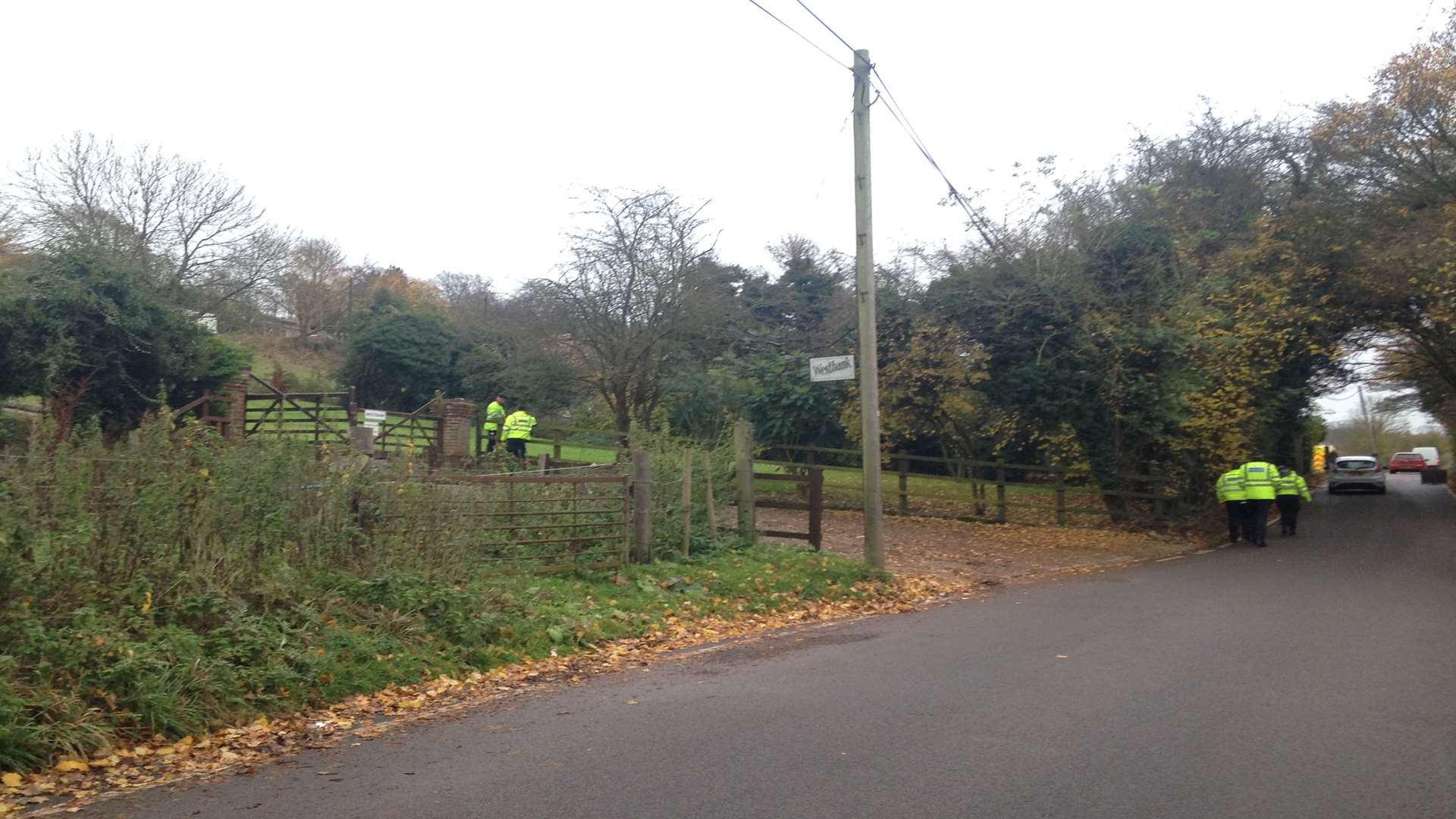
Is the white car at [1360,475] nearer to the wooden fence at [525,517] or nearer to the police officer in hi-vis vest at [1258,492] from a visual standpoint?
the police officer in hi-vis vest at [1258,492]

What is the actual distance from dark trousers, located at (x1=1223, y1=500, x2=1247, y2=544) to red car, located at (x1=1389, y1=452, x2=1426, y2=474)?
4957 cm

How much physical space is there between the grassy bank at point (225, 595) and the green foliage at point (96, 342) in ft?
34.2

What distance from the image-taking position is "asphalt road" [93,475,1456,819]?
5492 mm

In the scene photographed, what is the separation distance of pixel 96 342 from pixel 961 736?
18771 millimetres

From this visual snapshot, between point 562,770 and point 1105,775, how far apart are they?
290cm

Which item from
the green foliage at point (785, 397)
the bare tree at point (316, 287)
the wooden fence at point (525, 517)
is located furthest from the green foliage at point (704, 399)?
the bare tree at point (316, 287)

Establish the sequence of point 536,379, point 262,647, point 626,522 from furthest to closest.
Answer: point 536,379 < point 626,522 < point 262,647

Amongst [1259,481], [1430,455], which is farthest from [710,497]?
[1430,455]

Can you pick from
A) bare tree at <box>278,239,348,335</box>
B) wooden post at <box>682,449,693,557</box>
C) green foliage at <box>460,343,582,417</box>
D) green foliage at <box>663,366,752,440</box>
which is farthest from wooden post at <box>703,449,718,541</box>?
bare tree at <box>278,239,348,335</box>

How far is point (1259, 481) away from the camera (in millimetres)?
19484

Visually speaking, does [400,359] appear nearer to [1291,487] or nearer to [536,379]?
[536,379]

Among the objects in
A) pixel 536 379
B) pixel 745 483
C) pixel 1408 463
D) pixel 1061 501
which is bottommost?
pixel 1061 501

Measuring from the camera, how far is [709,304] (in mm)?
24641

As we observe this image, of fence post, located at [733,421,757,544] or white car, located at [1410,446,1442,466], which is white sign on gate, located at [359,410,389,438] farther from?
Result: white car, located at [1410,446,1442,466]
